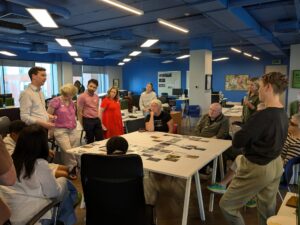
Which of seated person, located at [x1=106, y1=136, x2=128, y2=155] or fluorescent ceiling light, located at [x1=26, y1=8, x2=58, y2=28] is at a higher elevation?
fluorescent ceiling light, located at [x1=26, y1=8, x2=58, y2=28]

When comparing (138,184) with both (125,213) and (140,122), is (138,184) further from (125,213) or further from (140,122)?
(140,122)

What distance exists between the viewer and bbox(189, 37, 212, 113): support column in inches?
325

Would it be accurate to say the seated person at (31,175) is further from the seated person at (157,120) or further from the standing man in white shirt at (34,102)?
the seated person at (157,120)

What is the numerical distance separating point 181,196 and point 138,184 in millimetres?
1357

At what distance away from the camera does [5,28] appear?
549cm

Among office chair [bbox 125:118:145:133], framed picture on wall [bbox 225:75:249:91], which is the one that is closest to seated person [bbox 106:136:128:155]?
office chair [bbox 125:118:145:133]

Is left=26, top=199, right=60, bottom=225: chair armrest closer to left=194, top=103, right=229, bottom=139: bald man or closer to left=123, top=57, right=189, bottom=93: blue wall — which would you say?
left=194, top=103, right=229, bottom=139: bald man

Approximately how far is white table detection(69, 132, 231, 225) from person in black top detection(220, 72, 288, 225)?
437mm

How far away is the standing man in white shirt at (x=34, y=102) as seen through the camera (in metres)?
3.16

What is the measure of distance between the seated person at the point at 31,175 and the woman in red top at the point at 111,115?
2728 mm

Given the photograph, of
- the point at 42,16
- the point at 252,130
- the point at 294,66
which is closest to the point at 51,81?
the point at 42,16

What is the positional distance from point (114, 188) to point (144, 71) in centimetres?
1446

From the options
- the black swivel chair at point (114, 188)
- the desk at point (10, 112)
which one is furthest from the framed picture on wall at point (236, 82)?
the black swivel chair at point (114, 188)

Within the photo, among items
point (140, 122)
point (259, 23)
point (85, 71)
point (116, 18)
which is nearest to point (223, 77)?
point (259, 23)
